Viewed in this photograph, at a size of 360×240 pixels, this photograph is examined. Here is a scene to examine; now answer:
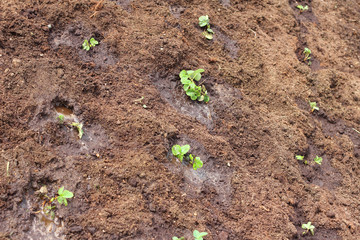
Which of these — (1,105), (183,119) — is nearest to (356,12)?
(183,119)

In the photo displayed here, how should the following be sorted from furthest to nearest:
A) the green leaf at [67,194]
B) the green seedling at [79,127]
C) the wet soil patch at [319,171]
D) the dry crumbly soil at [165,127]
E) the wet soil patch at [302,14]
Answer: the wet soil patch at [302,14]
the wet soil patch at [319,171]
the green seedling at [79,127]
the dry crumbly soil at [165,127]
the green leaf at [67,194]

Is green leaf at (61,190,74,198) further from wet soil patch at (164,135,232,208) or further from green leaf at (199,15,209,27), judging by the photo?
green leaf at (199,15,209,27)

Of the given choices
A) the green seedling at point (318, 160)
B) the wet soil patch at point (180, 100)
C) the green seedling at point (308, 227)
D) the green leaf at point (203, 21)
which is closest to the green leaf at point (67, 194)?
the wet soil patch at point (180, 100)

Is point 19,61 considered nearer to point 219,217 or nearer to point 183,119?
point 183,119

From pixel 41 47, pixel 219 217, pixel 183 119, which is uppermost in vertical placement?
pixel 41 47

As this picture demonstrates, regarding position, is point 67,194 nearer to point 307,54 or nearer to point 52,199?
point 52,199

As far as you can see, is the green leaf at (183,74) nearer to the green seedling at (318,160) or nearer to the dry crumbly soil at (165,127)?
the dry crumbly soil at (165,127)

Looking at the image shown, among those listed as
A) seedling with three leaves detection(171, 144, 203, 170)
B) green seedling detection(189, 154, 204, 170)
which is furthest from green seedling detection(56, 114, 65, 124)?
green seedling detection(189, 154, 204, 170)
